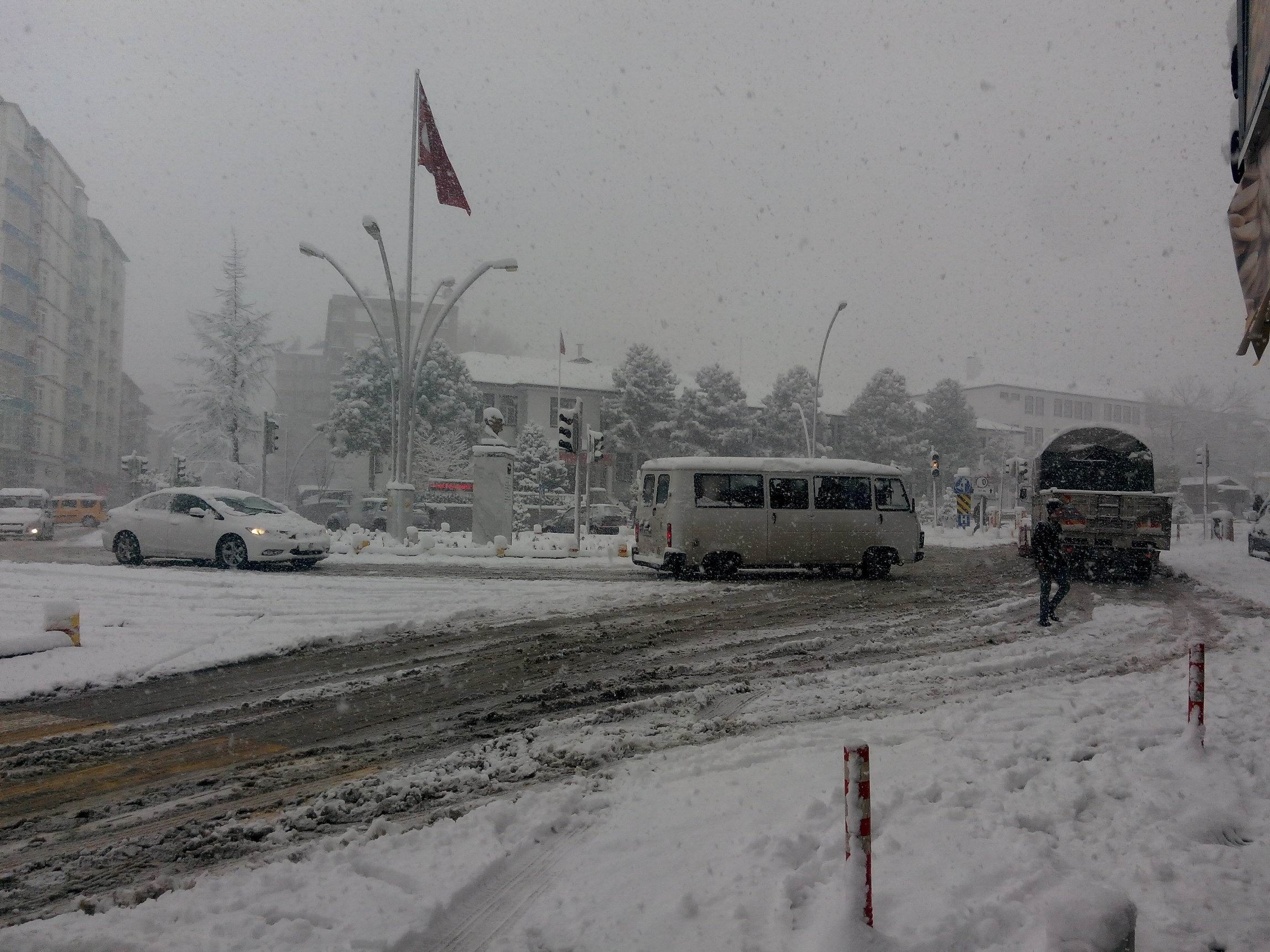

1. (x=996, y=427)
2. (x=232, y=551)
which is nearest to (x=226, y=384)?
(x=232, y=551)

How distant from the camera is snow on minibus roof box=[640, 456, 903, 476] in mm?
15422

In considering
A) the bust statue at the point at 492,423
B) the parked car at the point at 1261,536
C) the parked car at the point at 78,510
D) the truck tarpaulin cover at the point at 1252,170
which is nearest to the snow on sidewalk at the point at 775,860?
the truck tarpaulin cover at the point at 1252,170

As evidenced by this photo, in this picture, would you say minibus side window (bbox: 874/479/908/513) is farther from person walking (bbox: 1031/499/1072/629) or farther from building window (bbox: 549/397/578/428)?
building window (bbox: 549/397/578/428)

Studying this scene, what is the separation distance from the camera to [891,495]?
1633 centimetres

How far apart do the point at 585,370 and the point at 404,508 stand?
40.4 meters

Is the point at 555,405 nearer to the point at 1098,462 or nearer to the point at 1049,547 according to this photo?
the point at 1098,462

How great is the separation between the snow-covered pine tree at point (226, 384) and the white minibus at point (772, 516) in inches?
1382

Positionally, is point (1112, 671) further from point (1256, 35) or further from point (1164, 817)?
point (1256, 35)

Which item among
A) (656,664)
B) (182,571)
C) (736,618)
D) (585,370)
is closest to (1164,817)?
(656,664)

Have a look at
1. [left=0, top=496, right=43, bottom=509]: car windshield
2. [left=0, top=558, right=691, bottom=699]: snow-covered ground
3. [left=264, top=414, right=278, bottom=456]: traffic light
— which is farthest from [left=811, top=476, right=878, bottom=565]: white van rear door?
[left=0, top=496, right=43, bottom=509]: car windshield

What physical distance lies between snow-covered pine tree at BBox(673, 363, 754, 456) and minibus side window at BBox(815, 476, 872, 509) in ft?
114

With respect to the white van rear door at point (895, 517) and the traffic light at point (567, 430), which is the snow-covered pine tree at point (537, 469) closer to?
the traffic light at point (567, 430)

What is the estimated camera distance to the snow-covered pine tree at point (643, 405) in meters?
51.6

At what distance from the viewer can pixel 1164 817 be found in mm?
4074
